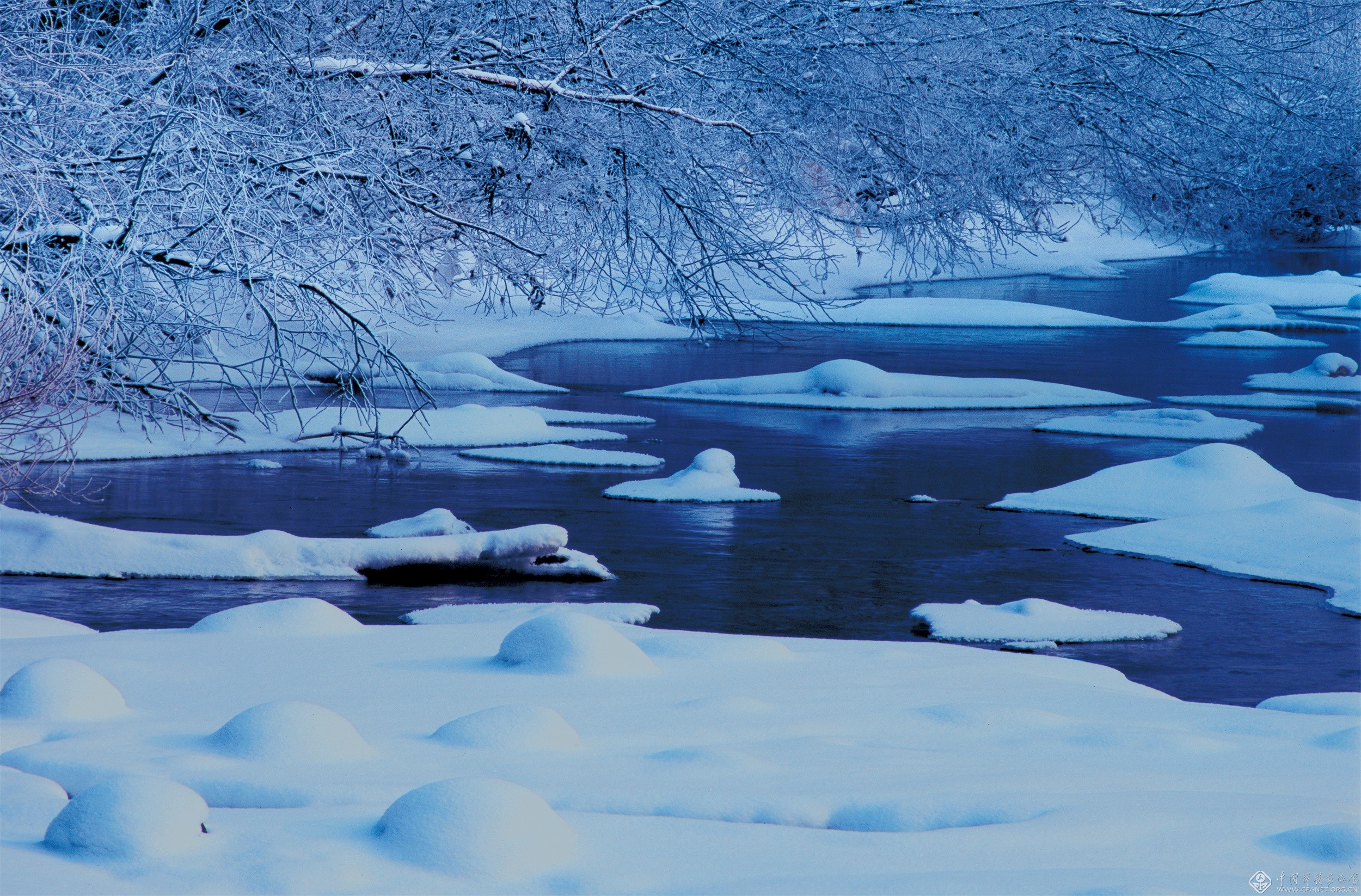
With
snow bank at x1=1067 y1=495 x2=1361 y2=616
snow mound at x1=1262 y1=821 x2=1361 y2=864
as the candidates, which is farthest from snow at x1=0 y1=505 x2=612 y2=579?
snow mound at x1=1262 y1=821 x2=1361 y2=864

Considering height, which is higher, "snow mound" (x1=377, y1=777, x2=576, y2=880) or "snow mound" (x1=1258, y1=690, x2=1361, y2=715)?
"snow mound" (x1=377, y1=777, x2=576, y2=880)

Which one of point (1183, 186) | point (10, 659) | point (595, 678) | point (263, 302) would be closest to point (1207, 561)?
point (595, 678)

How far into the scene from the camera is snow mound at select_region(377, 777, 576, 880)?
111 inches

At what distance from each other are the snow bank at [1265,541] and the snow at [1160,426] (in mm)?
3490

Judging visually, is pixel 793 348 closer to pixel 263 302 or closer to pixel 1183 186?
pixel 1183 186

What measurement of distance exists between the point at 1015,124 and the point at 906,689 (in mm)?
12826

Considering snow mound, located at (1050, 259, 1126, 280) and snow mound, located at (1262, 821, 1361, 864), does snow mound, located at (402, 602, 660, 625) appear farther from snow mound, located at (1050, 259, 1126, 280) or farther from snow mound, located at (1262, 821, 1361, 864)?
snow mound, located at (1050, 259, 1126, 280)

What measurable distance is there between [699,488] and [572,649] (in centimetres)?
416

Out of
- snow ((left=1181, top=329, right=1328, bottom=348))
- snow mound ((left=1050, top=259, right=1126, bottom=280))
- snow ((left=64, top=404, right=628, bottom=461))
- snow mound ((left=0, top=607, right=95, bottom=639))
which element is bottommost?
snow mound ((left=0, top=607, right=95, bottom=639))

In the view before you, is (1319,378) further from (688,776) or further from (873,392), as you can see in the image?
(688,776)

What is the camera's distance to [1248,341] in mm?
20047

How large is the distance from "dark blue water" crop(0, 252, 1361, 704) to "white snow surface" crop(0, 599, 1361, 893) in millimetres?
872

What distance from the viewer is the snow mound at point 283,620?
518 cm

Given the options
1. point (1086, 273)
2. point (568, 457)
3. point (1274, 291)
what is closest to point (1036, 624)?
point (568, 457)
